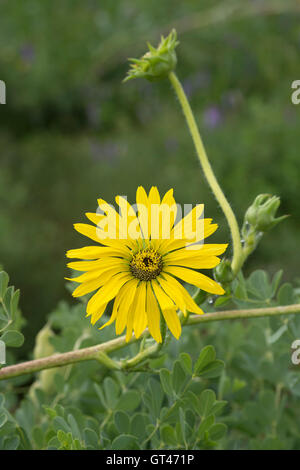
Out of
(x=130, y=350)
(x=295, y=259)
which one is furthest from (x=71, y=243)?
(x=130, y=350)

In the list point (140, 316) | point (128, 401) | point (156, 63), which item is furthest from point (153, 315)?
point (156, 63)

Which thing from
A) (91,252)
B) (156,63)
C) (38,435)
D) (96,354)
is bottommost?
(38,435)

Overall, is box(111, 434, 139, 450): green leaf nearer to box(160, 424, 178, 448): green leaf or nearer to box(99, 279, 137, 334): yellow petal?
box(160, 424, 178, 448): green leaf

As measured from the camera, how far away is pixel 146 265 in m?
0.58

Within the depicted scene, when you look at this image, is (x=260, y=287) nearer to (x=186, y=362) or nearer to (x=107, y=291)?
(x=186, y=362)

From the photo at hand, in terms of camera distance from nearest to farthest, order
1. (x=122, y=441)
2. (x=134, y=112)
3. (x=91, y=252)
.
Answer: (x=91, y=252)
(x=122, y=441)
(x=134, y=112)

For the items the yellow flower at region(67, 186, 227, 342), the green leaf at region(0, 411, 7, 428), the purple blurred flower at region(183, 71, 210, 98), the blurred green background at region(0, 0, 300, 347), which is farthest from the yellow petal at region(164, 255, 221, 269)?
the purple blurred flower at region(183, 71, 210, 98)

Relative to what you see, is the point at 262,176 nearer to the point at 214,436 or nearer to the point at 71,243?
the point at 71,243

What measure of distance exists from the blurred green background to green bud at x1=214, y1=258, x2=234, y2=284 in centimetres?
180

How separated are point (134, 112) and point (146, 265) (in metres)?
3.33

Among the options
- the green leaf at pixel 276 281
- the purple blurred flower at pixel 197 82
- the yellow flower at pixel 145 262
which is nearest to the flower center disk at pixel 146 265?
the yellow flower at pixel 145 262

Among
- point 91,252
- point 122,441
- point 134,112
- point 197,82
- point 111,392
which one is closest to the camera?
point 91,252

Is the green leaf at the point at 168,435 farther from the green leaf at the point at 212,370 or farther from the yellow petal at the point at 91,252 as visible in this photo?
the yellow petal at the point at 91,252
